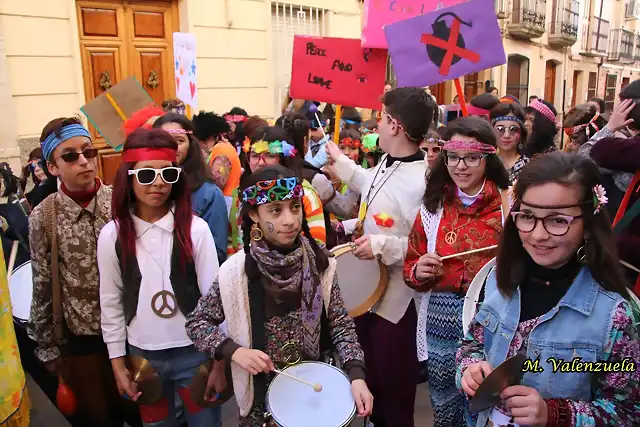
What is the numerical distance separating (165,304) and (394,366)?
130cm

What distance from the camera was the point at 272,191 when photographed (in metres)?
2.02

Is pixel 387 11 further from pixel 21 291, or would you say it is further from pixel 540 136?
pixel 21 291

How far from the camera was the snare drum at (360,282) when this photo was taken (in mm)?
2850

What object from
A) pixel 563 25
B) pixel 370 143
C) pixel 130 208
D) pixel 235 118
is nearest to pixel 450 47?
pixel 370 143

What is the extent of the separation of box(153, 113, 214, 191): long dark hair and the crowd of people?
0.02 metres

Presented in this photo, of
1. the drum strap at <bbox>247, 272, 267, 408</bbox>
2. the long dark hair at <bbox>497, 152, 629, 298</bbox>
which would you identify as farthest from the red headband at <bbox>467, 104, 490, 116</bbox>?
the drum strap at <bbox>247, 272, 267, 408</bbox>

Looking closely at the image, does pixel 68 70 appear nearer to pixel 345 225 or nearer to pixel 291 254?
pixel 345 225

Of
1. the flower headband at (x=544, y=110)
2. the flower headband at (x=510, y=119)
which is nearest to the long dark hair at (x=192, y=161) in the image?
the flower headband at (x=510, y=119)

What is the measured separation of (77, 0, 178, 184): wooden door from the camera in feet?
23.3

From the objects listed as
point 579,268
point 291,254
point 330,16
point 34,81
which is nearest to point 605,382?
point 579,268

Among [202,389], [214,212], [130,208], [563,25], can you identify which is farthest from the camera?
[563,25]

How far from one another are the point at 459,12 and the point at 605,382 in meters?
2.52

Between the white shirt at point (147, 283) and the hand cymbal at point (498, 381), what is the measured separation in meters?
1.28

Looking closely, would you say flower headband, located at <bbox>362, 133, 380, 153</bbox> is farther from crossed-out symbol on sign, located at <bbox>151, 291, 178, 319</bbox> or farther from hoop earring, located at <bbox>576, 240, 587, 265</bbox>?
hoop earring, located at <bbox>576, 240, 587, 265</bbox>
